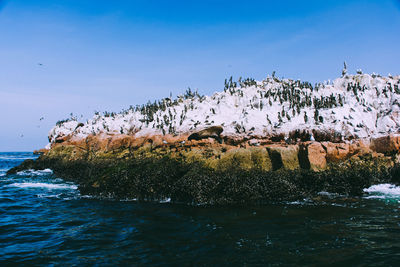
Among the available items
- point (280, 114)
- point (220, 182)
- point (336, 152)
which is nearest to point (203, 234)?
point (220, 182)

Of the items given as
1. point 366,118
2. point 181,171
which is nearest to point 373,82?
point 366,118

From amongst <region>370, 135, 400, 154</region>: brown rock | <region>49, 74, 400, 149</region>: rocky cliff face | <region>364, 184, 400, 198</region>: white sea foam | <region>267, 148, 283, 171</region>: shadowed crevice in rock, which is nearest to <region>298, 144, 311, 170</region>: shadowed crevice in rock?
<region>267, 148, 283, 171</region>: shadowed crevice in rock

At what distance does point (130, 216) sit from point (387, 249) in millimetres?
12350

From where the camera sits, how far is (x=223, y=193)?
17.3 metres

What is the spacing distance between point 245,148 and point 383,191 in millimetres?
12096

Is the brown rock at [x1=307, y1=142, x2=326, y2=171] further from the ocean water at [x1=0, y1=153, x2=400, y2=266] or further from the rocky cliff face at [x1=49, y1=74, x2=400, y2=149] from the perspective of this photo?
the rocky cliff face at [x1=49, y1=74, x2=400, y2=149]

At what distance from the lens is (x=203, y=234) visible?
1087cm

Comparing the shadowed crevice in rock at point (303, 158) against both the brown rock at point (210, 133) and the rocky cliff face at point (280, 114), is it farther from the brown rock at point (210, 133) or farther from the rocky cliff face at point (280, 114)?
the brown rock at point (210, 133)

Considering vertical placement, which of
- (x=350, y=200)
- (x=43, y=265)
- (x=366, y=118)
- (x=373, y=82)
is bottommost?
(x=350, y=200)

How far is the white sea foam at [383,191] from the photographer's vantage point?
61.3 ft

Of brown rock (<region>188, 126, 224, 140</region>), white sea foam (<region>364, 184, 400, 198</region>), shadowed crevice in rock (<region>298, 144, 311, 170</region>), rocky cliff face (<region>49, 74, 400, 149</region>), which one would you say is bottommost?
white sea foam (<region>364, 184, 400, 198</region>)

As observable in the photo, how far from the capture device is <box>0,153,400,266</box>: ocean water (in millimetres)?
8414

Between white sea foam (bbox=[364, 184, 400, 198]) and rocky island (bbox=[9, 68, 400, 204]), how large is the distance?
0.84 metres

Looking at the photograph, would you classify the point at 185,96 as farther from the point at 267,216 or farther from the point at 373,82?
the point at 267,216
